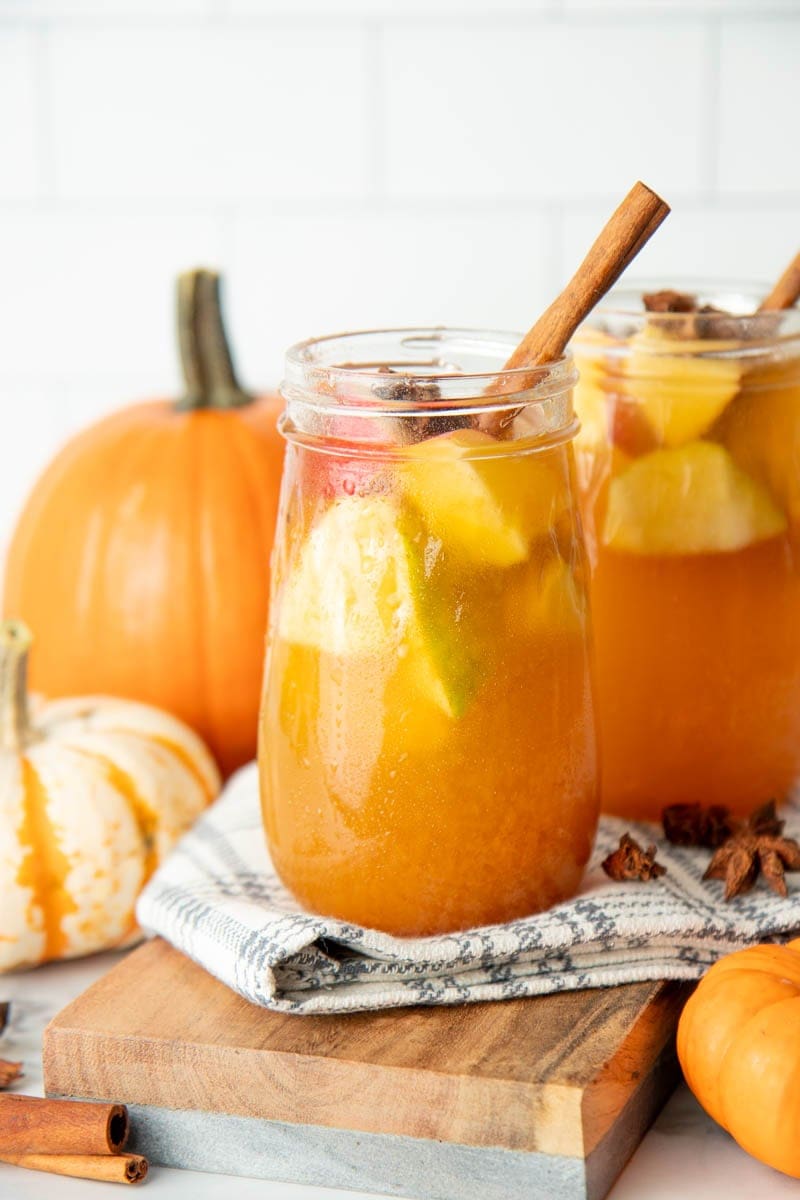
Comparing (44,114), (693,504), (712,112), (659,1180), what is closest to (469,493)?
(693,504)

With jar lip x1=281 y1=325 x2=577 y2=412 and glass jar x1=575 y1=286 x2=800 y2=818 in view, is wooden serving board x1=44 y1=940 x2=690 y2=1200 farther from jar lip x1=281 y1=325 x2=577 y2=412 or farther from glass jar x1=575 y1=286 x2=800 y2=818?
jar lip x1=281 y1=325 x2=577 y2=412

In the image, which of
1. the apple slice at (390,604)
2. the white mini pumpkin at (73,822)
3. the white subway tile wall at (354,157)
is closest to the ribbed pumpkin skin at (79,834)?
the white mini pumpkin at (73,822)

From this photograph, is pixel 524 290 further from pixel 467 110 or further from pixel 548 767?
pixel 548 767

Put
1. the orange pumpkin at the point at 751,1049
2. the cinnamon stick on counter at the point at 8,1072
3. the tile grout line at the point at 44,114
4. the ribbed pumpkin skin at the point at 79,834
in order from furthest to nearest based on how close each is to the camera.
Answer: the tile grout line at the point at 44,114
the ribbed pumpkin skin at the point at 79,834
the cinnamon stick on counter at the point at 8,1072
the orange pumpkin at the point at 751,1049

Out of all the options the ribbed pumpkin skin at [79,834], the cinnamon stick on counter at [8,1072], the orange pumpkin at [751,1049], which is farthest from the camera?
the ribbed pumpkin skin at [79,834]

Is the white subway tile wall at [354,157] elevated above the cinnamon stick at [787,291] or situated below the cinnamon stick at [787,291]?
above

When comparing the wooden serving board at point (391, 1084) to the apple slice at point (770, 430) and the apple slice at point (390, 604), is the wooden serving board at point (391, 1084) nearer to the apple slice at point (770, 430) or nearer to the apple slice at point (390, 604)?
the apple slice at point (390, 604)


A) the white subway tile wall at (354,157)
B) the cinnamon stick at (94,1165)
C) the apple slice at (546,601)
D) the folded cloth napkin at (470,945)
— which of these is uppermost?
the white subway tile wall at (354,157)
